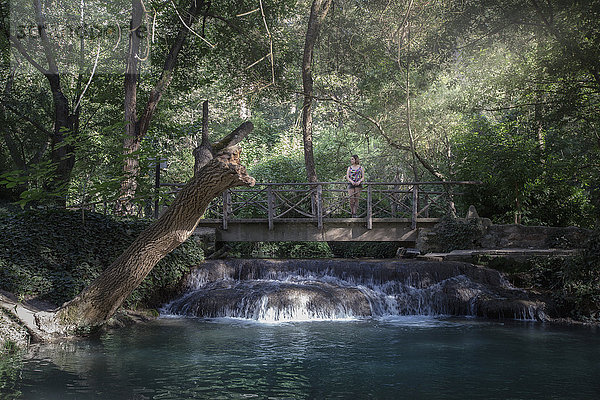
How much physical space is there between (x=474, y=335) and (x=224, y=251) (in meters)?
7.69

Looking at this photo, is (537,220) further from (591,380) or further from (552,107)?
(591,380)

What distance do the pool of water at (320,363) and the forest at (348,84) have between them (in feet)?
11.5

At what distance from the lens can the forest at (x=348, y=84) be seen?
13.0m

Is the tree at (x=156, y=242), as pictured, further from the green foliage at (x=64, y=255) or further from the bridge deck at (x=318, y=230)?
the bridge deck at (x=318, y=230)

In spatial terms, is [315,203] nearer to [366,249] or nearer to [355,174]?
[355,174]

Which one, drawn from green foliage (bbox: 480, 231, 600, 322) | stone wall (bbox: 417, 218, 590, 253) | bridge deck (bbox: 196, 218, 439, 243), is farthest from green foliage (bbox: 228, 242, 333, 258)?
green foliage (bbox: 480, 231, 600, 322)

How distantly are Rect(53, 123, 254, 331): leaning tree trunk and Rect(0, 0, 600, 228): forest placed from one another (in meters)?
2.49

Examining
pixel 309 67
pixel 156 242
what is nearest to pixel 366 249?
pixel 309 67

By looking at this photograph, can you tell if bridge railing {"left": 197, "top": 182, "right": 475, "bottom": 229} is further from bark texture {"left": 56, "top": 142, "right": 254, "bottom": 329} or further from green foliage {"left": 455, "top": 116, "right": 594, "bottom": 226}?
bark texture {"left": 56, "top": 142, "right": 254, "bottom": 329}

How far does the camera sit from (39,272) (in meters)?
8.93

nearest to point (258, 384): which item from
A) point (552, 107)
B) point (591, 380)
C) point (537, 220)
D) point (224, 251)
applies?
point (591, 380)

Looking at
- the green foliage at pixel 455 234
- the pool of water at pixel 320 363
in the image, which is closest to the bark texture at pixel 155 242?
the pool of water at pixel 320 363

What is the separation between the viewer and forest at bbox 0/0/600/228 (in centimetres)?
1298

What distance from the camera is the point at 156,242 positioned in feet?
23.3
